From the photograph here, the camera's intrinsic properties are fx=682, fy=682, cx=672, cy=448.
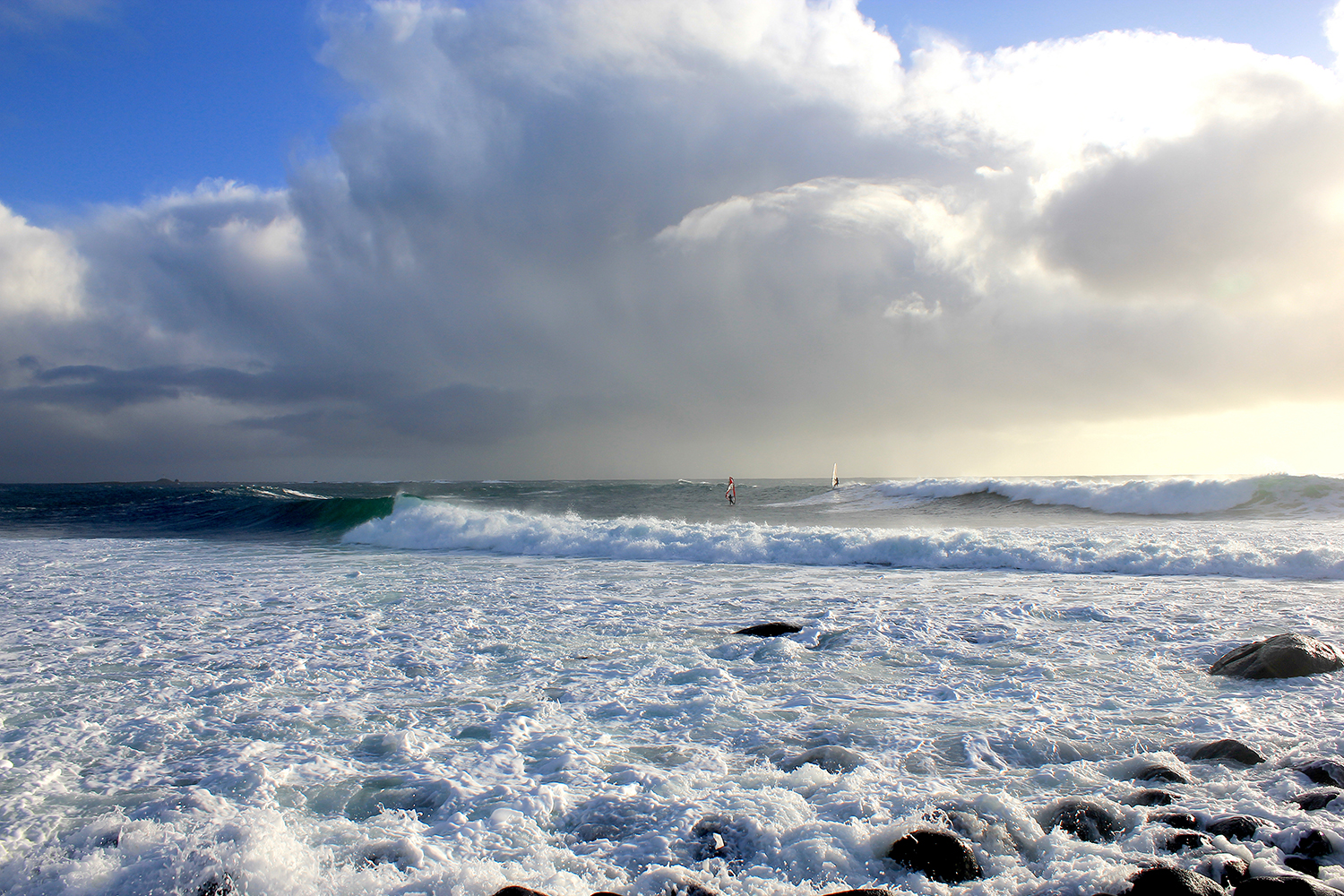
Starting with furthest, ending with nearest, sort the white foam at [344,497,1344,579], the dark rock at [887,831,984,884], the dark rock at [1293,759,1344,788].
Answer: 1. the white foam at [344,497,1344,579]
2. the dark rock at [1293,759,1344,788]
3. the dark rock at [887,831,984,884]

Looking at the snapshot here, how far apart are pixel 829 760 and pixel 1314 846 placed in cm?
233

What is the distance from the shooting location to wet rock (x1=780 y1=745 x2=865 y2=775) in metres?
4.29

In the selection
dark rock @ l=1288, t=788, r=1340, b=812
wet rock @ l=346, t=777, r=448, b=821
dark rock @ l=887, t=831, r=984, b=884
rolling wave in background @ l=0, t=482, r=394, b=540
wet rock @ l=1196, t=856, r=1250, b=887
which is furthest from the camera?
rolling wave in background @ l=0, t=482, r=394, b=540

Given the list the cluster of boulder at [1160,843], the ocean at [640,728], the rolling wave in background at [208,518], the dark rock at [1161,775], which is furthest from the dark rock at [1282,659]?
the rolling wave in background at [208,518]

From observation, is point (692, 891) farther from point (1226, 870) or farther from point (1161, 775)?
point (1161, 775)

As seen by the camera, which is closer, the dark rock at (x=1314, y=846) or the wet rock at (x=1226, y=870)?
the wet rock at (x=1226, y=870)

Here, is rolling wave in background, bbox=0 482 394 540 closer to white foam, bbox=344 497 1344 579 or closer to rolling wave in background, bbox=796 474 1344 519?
white foam, bbox=344 497 1344 579

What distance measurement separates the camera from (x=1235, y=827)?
11.0ft

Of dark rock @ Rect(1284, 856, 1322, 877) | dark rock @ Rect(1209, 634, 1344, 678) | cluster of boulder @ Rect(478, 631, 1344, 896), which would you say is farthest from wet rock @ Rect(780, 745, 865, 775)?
dark rock @ Rect(1209, 634, 1344, 678)

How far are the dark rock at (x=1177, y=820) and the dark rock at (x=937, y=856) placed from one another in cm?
113

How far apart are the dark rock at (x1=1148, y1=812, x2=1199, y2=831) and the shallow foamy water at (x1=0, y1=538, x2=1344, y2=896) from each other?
0.10 metres

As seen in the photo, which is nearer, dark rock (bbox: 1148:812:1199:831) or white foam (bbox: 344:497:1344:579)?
dark rock (bbox: 1148:812:1199:831)

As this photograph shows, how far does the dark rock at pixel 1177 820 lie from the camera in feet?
11.3

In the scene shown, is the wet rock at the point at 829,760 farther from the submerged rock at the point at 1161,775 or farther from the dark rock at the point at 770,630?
the dark rock at the point at 770,630
